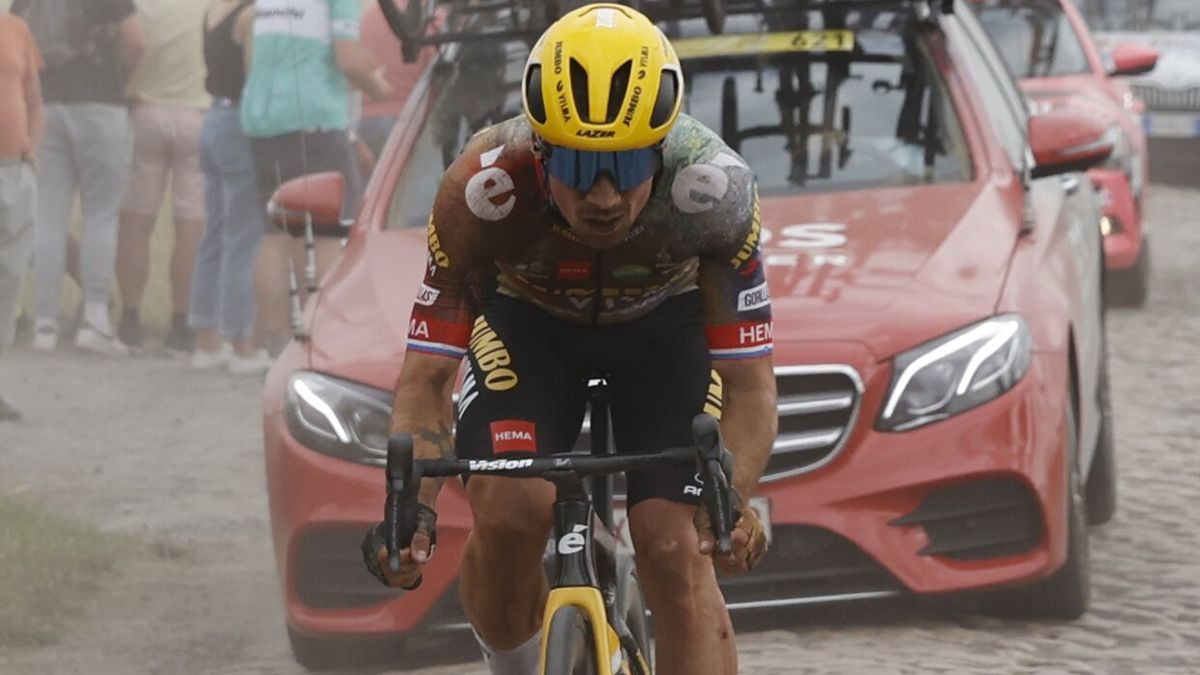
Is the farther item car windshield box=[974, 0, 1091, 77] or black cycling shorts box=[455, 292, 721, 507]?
car windshield box=[974, 0, 1091, 77]

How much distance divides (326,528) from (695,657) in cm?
226

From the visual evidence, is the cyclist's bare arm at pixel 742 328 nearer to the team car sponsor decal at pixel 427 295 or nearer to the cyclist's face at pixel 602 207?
the cyclist's face at pixel 602 207

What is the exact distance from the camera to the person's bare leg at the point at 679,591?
15.9 feet

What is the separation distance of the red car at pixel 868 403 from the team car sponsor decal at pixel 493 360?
174 cm

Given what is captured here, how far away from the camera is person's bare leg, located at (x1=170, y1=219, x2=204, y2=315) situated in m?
13.1

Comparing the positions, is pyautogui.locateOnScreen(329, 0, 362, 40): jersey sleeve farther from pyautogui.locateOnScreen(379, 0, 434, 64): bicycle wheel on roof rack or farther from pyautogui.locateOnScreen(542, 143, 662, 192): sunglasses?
pyautogui.locateOnScreen(542, 143, 662, 192): sunglasses

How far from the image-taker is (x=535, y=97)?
4.41 m

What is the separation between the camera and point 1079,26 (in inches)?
603

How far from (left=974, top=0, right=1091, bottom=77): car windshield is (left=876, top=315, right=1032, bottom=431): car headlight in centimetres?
818

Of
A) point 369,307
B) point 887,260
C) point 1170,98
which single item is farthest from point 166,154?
point 1170,98

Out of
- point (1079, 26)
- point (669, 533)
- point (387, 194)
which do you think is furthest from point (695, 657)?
point (1079, 26)

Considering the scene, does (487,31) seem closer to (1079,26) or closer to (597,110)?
(597,110)

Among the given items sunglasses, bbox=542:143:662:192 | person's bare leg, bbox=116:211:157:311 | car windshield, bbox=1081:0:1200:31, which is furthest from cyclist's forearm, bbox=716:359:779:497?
car windshield, bbox=1081:0:1200:31

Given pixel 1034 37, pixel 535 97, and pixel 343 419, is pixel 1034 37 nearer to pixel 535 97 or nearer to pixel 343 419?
pixel 343 419
